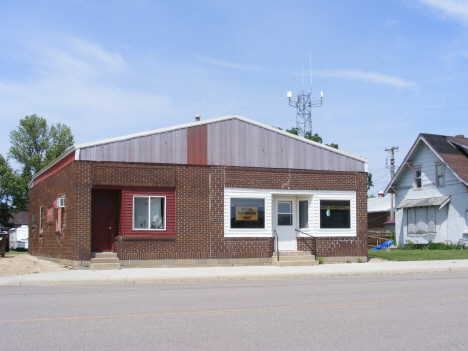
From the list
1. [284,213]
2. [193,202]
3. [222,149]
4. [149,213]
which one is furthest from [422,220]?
[149,213]

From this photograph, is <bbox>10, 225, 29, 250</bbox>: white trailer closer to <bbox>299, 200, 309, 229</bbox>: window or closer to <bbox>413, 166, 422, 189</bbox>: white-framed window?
<bbox>299, 200, 309, 229</bbox>: window

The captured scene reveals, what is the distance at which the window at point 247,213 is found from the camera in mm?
21250

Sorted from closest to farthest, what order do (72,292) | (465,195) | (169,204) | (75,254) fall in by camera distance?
(72,292) < (75,254) < (169,204) < (465,195)

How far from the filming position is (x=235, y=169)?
21234 mm

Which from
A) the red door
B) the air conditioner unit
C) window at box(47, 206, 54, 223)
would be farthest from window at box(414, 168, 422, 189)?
the air conditioner unit

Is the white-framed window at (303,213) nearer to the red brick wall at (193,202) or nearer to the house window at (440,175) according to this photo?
the red brick wall at (193,202)

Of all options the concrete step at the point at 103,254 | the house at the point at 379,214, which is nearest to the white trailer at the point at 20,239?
the concrete step at the point at 103,254

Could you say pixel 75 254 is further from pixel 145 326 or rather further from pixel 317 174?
pixel 145 326

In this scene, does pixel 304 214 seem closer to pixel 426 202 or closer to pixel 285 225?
pixel 285 225

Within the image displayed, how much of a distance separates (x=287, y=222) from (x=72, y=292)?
11.2 metres

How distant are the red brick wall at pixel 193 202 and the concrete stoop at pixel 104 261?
0.28 meters

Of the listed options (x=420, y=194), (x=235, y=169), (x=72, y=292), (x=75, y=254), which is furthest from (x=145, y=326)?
(x=420, y=194)

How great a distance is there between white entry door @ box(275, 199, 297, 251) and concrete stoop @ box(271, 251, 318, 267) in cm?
65

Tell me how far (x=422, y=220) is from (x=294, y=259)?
17.0 metres
